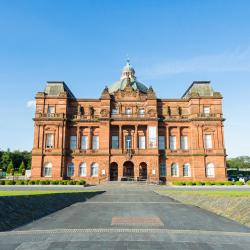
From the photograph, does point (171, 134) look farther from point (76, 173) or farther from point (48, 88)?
point (48, 88)

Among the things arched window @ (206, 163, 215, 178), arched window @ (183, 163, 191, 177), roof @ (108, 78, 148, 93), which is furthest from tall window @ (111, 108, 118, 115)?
arched window @ (206, 163, 215, 178)

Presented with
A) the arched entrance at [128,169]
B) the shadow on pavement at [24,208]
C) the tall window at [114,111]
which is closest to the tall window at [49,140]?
the tall window at [114,111]

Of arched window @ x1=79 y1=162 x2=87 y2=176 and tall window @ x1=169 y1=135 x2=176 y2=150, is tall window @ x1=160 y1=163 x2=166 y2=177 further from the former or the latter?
arched window @ x1=79 y1=162 x2=87 y2=176

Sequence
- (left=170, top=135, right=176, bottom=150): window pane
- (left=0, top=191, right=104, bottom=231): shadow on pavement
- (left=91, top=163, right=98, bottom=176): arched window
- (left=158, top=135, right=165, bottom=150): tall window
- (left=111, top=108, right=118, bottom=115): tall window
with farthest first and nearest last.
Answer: (left=111, top=108, right=118, bottom=115): tall window < (left=170, top=135, right=176, bottom=150): window pane < (left=158, top=135, right=165, bottom=150): tall window < (left=91, top=163, right=98, bottom=176): arched window < (left=0, top=191, right=104, bottom=231): shadow on pavement

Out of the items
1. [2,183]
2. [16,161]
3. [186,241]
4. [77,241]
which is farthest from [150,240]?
[16,161]

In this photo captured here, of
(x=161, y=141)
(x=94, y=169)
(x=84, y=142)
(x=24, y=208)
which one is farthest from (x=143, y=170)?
(x=24, y=208)

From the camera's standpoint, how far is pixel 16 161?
4400 inches

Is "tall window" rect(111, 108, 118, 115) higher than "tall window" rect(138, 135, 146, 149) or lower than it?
higher

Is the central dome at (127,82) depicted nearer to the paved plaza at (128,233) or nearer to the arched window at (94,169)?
the arched window at (94,169)

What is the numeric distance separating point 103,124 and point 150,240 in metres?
46.6

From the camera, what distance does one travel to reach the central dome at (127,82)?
221 ft

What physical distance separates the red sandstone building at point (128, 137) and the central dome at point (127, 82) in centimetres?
799

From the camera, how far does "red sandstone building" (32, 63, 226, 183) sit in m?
54.5

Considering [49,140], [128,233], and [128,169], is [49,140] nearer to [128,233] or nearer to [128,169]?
[128,169]
